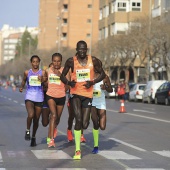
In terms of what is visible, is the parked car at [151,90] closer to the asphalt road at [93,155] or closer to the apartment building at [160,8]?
the apartment building at [160,8]

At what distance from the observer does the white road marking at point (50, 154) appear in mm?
12138

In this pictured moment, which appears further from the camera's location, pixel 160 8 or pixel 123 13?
pixel 123 13

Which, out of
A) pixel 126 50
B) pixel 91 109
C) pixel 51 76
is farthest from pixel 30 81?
pixel 126 50

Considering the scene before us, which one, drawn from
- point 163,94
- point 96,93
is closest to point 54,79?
point 96,93

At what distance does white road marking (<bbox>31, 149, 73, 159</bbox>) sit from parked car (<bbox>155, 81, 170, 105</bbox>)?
30890 mm

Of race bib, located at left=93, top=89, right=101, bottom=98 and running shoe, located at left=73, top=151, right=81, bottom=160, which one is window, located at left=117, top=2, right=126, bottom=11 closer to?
race bib, located at left=93, top=89, right=101, bottom=98

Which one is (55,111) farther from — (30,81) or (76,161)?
(76,161)

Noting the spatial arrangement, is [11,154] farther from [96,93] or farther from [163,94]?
[163,94]

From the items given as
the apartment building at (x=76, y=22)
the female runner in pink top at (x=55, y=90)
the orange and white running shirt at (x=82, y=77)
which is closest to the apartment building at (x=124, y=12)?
the apartment building at (x=76, y=22)

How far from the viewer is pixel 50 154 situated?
12.6m

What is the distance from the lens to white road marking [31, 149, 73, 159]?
12.1 meters

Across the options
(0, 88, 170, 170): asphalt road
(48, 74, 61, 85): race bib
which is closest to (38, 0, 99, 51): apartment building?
(0, 88, 170, 170): asphalt road

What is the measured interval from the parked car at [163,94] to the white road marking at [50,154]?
30.9 meters

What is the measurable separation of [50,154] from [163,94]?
3239cm
